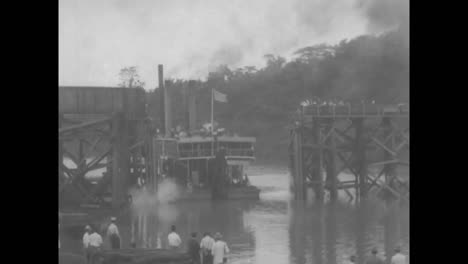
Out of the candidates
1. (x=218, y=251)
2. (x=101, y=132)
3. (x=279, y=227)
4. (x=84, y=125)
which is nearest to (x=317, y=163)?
(x=279, y=227)

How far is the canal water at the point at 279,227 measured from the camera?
2195cm

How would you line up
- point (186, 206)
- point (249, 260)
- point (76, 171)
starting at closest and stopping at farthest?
point (249, 260) < point (76, 171) < point (186, 206)

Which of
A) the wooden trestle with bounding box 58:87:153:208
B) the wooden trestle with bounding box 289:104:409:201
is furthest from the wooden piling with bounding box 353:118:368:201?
the wooden trestle with bounding box 58:87:153:208

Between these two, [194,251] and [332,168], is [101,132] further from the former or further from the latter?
[194,251]

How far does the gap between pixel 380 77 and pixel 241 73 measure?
15502 mm

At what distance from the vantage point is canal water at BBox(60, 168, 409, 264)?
2195cm

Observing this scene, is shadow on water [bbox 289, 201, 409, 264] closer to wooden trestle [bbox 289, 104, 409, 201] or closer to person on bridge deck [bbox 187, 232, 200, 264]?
wooden trestle [bbox 289, 104, 409, 201]

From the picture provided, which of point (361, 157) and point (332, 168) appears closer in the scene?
point (332, 168)

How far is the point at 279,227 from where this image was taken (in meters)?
27.2

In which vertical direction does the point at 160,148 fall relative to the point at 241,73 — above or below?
below

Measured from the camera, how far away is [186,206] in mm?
33375
